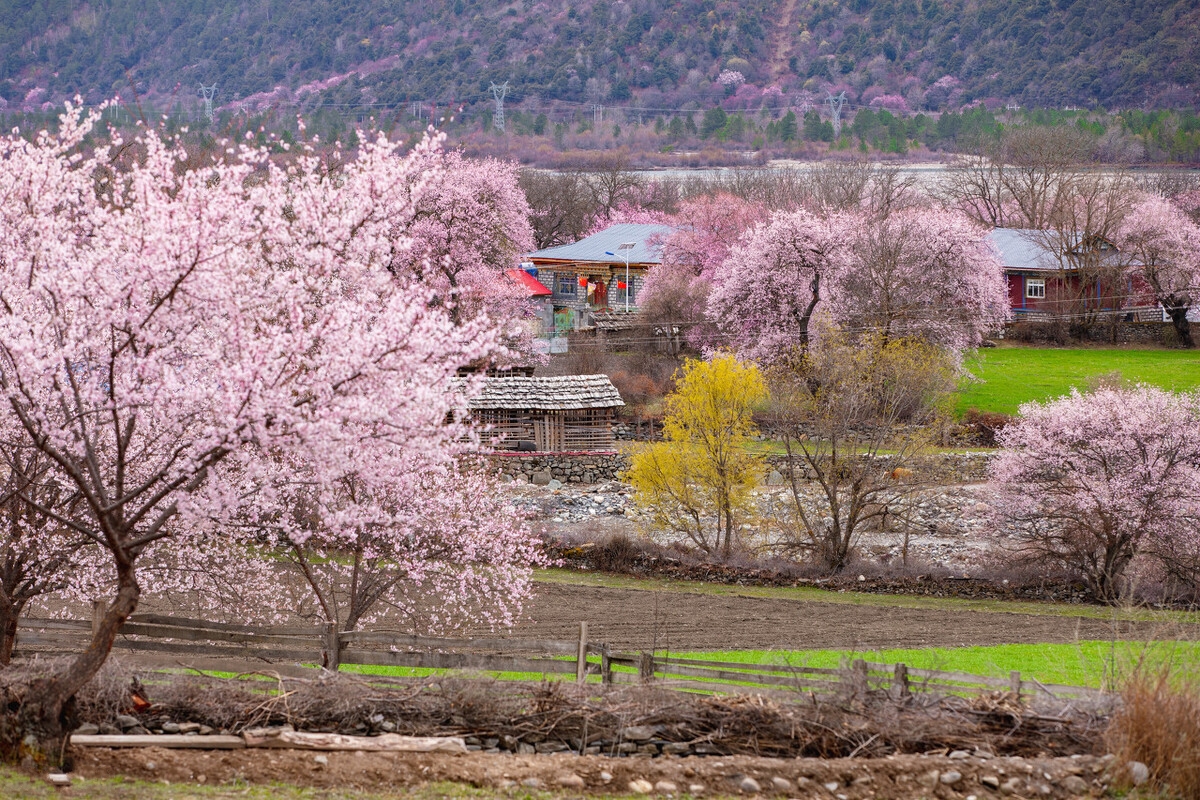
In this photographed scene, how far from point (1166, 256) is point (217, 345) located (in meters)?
60.2

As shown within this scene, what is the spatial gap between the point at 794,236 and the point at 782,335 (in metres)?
4.25

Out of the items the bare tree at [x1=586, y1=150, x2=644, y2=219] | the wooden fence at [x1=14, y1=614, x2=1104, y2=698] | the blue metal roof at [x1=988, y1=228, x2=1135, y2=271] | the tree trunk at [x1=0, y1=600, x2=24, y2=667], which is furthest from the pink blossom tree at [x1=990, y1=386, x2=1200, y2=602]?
the bare tree at [x1=586, y1=150, x2=644, y2=219]

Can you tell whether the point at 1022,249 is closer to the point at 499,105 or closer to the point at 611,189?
the point at 611,189

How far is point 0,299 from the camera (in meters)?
10.3

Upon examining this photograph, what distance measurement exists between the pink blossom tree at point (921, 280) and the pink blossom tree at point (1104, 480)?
15897 millimetres

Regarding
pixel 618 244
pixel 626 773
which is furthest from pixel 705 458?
pixel 618 244

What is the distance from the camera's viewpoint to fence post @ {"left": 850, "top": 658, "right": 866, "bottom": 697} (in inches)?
456

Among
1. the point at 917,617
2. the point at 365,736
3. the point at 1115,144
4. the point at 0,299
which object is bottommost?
the point at 917,617

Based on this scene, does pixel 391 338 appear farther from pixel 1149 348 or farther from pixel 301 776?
pixel 1149 348

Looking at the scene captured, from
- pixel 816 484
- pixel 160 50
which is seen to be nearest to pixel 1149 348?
pixel 816 484

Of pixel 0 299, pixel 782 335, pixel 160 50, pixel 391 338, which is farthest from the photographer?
pixel 160 50

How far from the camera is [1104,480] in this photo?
27094 mm

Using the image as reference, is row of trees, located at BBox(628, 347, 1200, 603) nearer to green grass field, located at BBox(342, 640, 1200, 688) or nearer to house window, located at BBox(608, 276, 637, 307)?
green grass field, located at BBox(342, 640, 1200, 688)

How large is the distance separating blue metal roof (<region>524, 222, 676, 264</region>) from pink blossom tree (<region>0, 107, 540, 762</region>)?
6086cm
